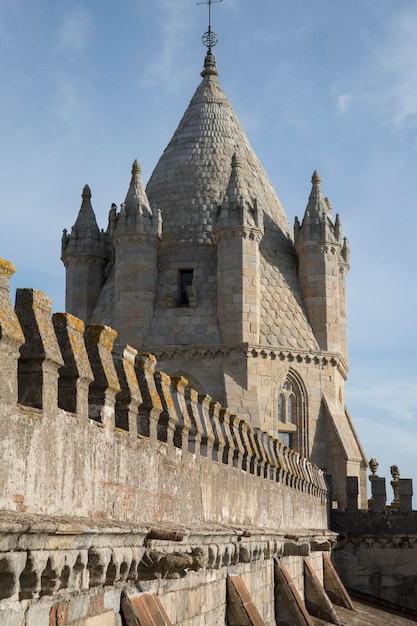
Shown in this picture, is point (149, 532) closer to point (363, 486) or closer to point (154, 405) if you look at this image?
point (154, 405)

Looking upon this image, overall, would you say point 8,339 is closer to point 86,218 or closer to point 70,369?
point 70,369

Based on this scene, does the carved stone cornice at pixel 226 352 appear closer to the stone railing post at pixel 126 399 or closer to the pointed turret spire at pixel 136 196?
the pointed turret spire at pixel 136 196

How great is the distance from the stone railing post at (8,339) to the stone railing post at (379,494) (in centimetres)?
3313

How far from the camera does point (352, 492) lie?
39.8 meters

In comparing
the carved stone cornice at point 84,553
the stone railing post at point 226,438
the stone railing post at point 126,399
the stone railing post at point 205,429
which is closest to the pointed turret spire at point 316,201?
the stone railing post at point 226,438

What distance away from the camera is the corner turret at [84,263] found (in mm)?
45438

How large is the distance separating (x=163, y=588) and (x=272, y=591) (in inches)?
334

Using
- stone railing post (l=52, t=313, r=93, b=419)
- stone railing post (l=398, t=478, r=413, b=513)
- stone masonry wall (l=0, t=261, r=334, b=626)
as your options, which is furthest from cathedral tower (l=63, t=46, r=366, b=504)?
stone railing post (l=52, t=313, r=93, b=419)

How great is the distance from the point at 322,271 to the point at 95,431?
35.2 meters

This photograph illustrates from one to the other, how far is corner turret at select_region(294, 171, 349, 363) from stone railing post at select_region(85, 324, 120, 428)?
1330 inches


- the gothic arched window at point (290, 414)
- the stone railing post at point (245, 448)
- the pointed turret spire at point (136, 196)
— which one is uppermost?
the pointed turret spire at point (136, 196)

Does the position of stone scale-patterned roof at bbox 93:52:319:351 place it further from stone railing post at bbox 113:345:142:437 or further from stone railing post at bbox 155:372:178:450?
stone railing post at bbox 113:345:142:437

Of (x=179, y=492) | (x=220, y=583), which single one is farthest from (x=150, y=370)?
(x=220, y=583)

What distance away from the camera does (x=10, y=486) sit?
23.8ft
